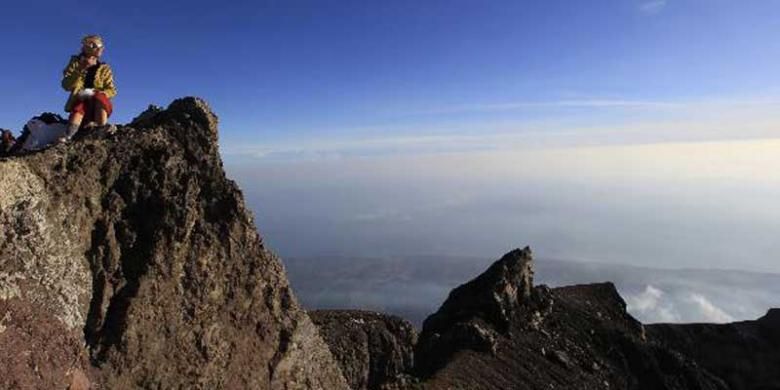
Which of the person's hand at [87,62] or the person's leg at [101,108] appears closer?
the person's hand at [87,62]

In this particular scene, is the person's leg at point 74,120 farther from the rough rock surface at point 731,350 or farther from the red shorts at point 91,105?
the rough rock surface at point 731,350

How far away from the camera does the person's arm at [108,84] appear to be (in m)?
18.0

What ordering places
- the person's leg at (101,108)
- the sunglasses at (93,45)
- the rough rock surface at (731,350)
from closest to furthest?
1. the sunglasses at (93,45)
2. the person's leg at (101,108)
3. the rough rock surface at (731,350)

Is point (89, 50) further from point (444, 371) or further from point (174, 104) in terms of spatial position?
point (444, 371)

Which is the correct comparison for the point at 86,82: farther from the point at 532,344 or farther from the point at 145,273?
the point at 532,344

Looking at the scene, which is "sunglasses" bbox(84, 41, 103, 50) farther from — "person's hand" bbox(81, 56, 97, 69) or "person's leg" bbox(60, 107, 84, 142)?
"person's leg" bbox(60, 107, 84, 142)

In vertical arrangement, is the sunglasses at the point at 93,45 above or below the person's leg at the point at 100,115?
above

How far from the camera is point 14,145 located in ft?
57.6

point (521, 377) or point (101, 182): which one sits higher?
point (101, 182)

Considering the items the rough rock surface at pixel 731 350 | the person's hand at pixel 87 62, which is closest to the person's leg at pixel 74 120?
the person's hand at pixel 87 62

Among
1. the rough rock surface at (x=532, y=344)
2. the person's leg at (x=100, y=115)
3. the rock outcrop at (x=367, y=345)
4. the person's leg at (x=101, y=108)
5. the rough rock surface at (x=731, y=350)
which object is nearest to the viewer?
the person's leg at (x=101, y=108)

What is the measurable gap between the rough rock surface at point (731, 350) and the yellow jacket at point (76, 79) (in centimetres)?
6913

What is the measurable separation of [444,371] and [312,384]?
26.7 meters

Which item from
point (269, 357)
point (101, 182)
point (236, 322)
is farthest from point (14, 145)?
point (269, 357)
